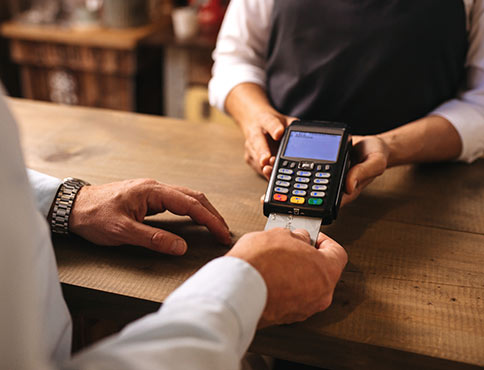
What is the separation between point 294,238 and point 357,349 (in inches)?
4.9

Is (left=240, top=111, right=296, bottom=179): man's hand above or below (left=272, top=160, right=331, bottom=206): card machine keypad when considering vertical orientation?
below

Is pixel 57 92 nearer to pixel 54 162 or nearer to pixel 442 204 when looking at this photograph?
pixel 54 162

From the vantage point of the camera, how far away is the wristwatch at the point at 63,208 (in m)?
0.63

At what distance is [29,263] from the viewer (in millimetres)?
369

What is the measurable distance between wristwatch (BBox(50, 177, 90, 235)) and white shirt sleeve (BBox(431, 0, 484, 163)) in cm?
61

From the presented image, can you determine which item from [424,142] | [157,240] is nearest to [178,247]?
[157,240]

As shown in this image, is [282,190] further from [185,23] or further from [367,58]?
[185,23]

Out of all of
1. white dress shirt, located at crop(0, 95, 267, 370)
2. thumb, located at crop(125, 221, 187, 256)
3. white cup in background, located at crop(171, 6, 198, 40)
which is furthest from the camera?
white cup in background, located at crop(171, 6, 198, 40)

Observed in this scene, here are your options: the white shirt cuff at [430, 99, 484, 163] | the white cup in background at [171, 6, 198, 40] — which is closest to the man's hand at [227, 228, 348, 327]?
the white shirt cuff at [430, 99, 484, 163]

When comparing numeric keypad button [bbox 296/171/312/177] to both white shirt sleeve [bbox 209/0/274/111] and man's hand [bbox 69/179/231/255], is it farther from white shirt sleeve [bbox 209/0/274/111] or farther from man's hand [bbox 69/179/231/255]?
white shirt sleeve [bbox 209/0/274/111]

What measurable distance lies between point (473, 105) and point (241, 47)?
1.46 feet

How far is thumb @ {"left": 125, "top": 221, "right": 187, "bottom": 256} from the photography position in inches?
23.7

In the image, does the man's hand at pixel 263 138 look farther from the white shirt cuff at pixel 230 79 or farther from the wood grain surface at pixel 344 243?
the white shirt cuff at pixel 230 79

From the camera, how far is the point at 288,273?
51 centimetres
